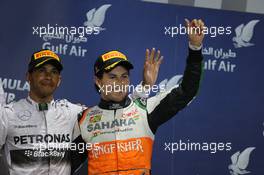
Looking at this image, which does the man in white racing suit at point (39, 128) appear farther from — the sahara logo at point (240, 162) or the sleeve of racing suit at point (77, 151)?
the sahara logo at point (240, 162)

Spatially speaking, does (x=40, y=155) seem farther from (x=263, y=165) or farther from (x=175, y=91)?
(x=263, y=165)

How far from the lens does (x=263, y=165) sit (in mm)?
2541

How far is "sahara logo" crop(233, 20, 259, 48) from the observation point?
2.52 meters

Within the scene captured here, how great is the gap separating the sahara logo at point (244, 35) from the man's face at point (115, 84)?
90 centimetres

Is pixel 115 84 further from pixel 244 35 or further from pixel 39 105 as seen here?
pixel 244 35

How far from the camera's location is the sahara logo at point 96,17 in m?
2.34

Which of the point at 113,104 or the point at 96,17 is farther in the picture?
the point at 96,17

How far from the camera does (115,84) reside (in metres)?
1.95

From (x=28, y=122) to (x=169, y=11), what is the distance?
1.10 m

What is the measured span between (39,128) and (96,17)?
783mm

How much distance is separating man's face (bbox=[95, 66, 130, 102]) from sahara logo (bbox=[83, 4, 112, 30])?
477 mm
